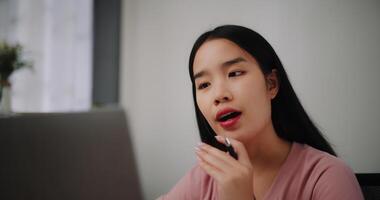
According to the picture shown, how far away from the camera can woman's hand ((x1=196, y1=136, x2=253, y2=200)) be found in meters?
0.47

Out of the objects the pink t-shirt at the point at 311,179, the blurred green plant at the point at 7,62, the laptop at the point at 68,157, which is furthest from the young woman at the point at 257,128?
the blurred green plant at the point at 7,62

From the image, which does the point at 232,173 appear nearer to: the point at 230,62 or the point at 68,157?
the point at 230,62

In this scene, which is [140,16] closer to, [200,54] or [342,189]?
[200,54]

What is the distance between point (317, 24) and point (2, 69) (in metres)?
0.86

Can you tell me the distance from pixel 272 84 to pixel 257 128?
8 cm

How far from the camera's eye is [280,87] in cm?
54

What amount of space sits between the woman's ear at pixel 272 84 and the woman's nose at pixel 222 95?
9 cm

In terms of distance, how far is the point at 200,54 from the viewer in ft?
1.74

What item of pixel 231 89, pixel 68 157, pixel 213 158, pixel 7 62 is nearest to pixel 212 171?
pixel 213 158

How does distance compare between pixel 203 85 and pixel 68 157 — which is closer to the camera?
pixel 203 85

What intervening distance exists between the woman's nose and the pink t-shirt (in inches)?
6.3

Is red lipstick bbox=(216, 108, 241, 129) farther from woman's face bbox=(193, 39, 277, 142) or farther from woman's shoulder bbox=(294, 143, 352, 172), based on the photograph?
woman's shoulder bbox=(294, 143, 352, 172)

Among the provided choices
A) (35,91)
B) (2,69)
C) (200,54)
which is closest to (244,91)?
(200,54)

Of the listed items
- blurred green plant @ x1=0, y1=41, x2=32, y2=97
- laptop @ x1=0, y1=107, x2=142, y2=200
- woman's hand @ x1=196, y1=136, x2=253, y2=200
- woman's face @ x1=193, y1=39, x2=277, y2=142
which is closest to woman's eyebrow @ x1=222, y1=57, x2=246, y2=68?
woman's face @ x1=193, y1=39, x2=277, y2=142
